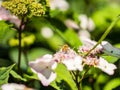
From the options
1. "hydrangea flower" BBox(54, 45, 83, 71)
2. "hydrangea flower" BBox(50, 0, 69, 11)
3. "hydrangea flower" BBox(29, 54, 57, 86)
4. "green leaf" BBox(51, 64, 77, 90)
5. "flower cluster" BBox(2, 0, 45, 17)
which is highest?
"flower cluster" BBox(2, 0, 45, 17)

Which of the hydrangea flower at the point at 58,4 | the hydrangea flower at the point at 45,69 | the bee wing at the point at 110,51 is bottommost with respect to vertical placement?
the hydrangea flower at the point at 58,4

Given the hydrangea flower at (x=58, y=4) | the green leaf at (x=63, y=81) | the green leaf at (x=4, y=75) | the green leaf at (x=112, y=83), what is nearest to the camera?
the green leaf at (x=4, y=75)

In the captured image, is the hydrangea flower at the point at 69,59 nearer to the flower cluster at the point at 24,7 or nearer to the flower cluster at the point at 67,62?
the flower cluster at the point at 67,62

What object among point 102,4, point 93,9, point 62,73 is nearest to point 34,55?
point 62,73

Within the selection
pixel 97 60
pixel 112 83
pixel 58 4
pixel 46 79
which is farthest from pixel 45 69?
pixel 58 4

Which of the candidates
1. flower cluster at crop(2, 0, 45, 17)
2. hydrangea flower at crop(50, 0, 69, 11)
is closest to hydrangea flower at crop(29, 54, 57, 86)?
flower cluster at crop(2, 0, 45, 17)

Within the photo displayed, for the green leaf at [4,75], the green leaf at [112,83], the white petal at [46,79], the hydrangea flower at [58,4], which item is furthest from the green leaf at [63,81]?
the hydrangea flower at [58,4]

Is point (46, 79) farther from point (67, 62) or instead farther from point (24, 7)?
point (24, 7)

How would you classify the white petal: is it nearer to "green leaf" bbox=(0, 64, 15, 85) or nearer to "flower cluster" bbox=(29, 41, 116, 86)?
"flower cluster" bbox=(29, 41, 116, 86)
